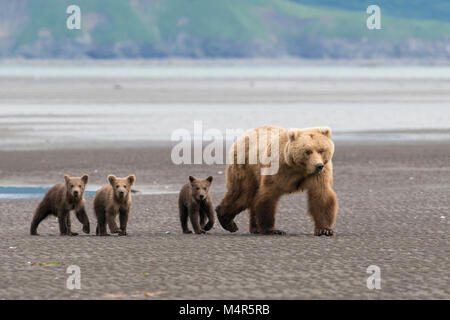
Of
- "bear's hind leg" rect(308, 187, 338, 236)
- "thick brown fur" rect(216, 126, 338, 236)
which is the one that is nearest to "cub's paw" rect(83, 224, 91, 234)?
"thick brown fur" rect(216, 126, 338, 236)

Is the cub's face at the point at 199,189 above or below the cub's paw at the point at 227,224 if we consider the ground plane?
above

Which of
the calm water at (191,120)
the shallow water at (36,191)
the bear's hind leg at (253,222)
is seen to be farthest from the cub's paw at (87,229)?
the calm water at (191,120)

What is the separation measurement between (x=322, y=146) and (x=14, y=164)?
13835mm

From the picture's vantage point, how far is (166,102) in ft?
203

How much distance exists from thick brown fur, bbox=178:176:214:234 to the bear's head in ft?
3.90

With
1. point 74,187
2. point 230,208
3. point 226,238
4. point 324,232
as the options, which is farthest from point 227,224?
point 74,187

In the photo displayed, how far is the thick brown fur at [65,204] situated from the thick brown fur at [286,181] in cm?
185

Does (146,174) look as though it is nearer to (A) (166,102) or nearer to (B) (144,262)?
(B) (144,262)

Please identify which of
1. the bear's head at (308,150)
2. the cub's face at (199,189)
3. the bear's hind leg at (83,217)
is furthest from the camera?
the bear's hind leg at (83,217)

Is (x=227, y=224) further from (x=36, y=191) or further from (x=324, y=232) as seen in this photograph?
(x=36, y=191)

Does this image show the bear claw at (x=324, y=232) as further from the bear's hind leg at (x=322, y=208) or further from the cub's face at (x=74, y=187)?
the cub's face at (x=74, y=187)

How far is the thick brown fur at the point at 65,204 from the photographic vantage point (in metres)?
13.4

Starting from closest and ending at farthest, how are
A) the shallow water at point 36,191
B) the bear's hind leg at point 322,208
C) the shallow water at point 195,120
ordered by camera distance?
1. the bear's hind leg at point 322,208
2. the shallow water at point 36,191
3. the shallow water at point 195,120

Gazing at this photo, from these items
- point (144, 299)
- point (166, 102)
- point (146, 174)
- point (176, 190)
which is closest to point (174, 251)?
point (144, 299)
